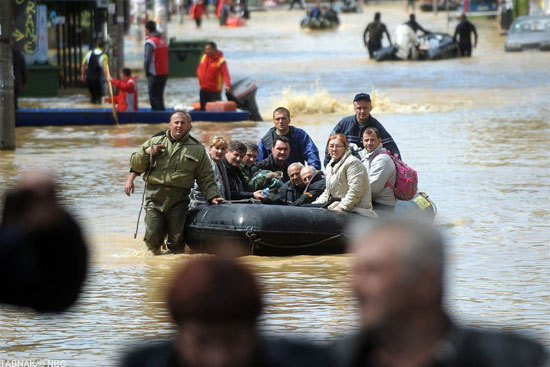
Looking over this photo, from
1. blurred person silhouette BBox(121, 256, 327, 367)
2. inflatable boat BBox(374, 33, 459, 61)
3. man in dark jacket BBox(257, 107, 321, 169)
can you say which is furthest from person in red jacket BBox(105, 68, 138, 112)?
blurred person silhouette BBox(121, 256, 327, 367)

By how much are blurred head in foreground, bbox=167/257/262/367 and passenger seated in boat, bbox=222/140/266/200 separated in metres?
9.14

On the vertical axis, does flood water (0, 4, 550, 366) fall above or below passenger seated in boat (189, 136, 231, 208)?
below

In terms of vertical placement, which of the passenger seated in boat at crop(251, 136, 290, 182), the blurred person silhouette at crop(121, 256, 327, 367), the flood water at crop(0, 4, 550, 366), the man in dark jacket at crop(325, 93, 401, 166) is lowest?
the flood water at crop(0, 4, 550, 366)

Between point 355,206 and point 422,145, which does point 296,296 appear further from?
point 422,145

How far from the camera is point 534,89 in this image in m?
30.1

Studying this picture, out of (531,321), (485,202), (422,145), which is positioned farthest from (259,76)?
(531,321)

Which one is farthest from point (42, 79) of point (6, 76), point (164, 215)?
point (164, 215)

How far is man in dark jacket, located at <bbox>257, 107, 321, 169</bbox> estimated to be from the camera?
12.2 meters

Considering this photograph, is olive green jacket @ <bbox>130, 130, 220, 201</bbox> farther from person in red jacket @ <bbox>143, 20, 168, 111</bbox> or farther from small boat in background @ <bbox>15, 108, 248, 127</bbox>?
person in red jacket @ <bbox>143, 20, 168, 111</bbox>

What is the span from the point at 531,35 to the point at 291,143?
32.0 metres

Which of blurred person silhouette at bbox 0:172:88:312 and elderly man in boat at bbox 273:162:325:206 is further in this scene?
elderly man in boat at bbox 273:162:325:206

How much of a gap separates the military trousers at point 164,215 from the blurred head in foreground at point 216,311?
8.57 meters

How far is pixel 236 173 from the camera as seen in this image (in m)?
11.7

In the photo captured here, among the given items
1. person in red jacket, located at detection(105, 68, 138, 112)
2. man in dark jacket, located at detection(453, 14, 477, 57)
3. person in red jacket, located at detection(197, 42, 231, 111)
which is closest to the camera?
person in red jacket, located at detection(105, 68, 138, 112)
